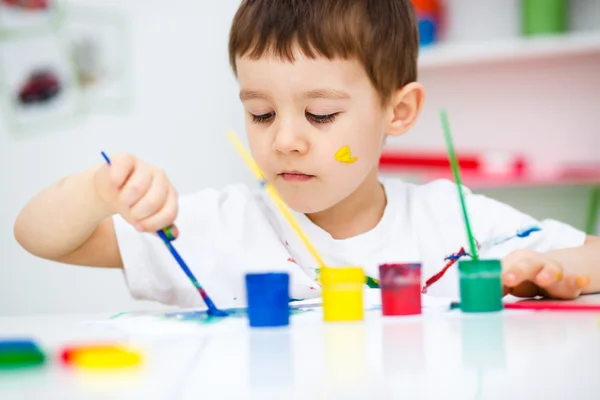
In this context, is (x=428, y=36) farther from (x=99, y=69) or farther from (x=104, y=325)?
(x=104, y=325)

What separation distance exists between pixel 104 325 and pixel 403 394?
0.48 metres

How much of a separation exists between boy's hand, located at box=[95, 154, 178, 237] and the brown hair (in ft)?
1.02

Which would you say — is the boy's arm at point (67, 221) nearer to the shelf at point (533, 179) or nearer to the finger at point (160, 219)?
the finger at point (160, 219)

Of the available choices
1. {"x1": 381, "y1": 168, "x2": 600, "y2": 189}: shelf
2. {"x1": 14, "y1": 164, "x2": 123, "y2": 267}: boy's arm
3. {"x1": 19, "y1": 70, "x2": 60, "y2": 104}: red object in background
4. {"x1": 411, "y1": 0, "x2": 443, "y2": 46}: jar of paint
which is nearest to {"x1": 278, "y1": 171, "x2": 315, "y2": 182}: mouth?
{"x1": 14, "y1": 164, "x2": 123, "y2": 267}: boy's arm

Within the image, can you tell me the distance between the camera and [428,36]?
255 centimetres

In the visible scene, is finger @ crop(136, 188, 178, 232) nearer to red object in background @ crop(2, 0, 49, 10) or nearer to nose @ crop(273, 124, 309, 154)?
nose @ crop(273, 124, 309, 154)

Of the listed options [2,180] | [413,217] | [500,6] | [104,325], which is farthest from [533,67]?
[104,325]

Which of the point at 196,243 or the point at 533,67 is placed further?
the point at 533,67

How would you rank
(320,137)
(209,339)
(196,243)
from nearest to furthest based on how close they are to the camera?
(209,339) < (320,137) < (196,243)

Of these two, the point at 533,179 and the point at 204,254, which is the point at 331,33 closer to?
the point at 204,254

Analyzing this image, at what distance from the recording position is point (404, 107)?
4.41 ft

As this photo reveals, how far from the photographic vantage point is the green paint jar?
0.85m

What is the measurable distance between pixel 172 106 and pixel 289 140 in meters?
1.74

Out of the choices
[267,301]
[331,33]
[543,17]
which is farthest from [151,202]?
[543,17]
